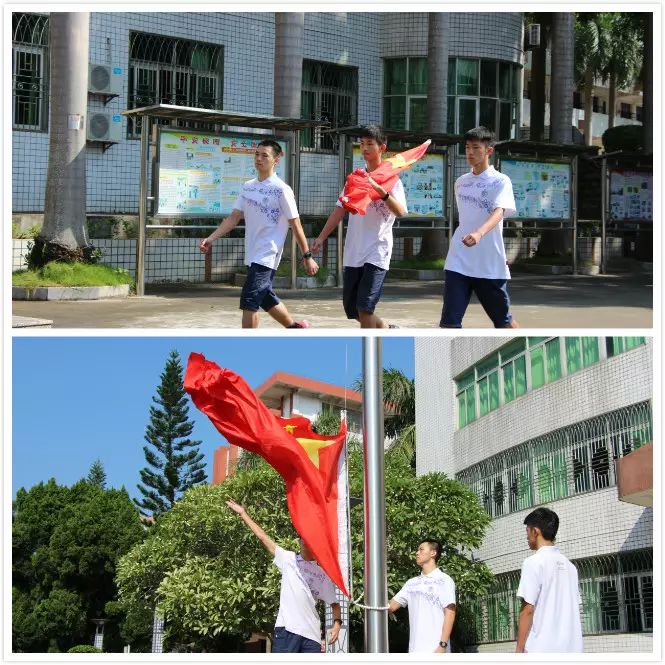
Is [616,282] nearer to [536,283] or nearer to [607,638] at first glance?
[536,283]

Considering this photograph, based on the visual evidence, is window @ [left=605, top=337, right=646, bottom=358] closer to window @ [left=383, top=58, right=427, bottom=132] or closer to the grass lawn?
the grass lawn

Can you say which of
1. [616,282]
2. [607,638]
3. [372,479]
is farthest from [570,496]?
[372,479]

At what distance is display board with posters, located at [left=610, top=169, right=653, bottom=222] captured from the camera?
2245 cm

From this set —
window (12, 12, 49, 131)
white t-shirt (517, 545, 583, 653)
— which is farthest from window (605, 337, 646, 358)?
window (12, 12, 49, 131)

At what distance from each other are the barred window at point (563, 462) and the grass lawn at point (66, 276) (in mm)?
6550

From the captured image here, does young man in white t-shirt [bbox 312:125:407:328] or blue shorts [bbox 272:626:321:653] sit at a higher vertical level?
young man in white t-shirt [bbox 312:125:407:328]

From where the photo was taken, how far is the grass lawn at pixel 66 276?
14.3 metres

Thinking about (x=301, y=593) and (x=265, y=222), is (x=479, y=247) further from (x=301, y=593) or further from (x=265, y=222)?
(x=301, y=593)

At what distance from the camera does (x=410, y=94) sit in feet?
82.9

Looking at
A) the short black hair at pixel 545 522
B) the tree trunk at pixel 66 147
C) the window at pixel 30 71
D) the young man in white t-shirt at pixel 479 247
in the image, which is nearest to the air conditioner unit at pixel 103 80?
the window at pixel 30 71

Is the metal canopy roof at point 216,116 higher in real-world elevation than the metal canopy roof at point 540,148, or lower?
lower

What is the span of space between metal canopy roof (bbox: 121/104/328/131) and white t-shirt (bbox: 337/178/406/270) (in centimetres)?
665

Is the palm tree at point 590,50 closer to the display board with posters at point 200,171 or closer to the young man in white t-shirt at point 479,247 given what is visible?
the display board with posters at point 200,171
